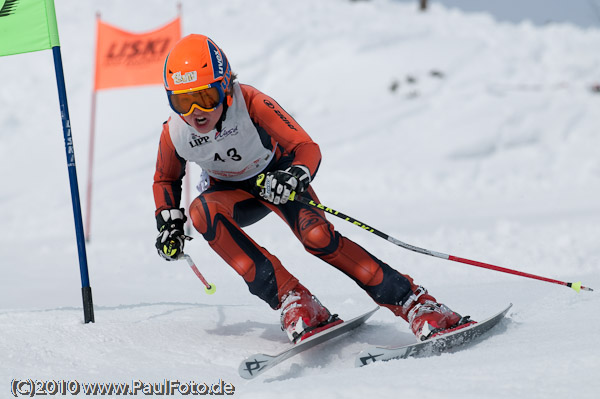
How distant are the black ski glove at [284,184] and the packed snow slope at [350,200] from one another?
34.2 inches

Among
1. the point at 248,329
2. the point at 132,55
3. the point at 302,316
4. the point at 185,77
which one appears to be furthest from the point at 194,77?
the point at 132,55

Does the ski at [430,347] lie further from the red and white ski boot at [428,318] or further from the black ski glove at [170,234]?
the black ski glove at [170,234]

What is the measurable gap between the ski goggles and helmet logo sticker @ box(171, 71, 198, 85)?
A: 0.05m

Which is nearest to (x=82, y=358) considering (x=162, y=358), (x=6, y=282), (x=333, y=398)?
(x=162, y=358)

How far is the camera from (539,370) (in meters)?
2.42

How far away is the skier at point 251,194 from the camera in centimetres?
338

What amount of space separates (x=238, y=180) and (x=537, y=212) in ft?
21.5

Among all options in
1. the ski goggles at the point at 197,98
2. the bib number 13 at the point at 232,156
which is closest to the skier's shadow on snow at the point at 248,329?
the bib number 13 at the point at 232,156

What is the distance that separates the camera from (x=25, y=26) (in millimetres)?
4121

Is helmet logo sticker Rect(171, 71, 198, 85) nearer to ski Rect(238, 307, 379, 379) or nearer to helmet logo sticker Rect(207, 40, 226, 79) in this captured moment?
helmet logo sticker Rect(207, 40, 226, 79)

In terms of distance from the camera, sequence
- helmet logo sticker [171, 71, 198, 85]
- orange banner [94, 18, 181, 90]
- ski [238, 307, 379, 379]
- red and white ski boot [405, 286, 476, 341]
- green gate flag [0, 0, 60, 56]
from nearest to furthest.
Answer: ski [238, 307, 379, 379] → red and white ski boot [405, 286, 476, 341] → helmet logo sticker [171, 71, 198, 85] → green gate flag [0, 0, 60, 56] → orange banner [94, 18, 181, 90]

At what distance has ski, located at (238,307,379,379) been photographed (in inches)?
116

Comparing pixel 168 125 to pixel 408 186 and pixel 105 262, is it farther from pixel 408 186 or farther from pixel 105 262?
pixel 408 186

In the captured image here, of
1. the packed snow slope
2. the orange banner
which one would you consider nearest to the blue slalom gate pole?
the packed snow slope
